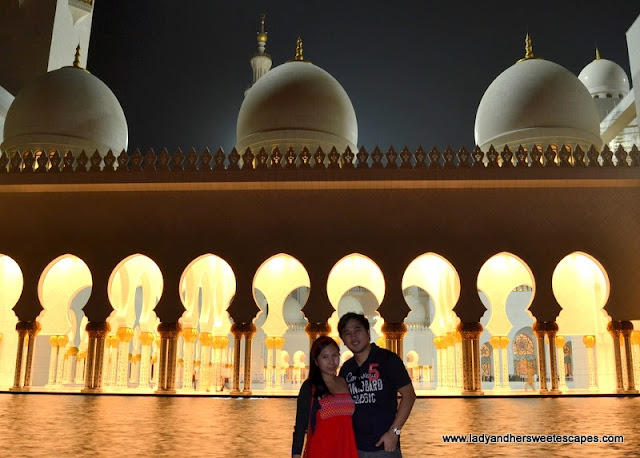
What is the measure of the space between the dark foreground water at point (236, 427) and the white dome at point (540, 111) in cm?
512

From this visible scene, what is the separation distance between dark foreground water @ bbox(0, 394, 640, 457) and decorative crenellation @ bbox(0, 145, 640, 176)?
358 centimetres

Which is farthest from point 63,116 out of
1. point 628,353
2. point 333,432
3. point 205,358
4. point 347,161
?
point 333,432

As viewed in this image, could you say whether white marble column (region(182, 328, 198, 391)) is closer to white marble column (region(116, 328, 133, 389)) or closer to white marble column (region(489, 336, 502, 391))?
white marble column (region(116, 328, 133, 389))

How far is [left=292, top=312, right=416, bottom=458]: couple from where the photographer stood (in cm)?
223

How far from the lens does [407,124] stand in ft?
67.2

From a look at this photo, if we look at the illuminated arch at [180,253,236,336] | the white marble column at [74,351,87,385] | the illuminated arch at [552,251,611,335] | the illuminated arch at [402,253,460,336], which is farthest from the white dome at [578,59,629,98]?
the white marble column at [74,351,87,385]

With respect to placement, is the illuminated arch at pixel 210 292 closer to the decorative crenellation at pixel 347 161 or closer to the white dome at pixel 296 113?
the decorative crenellation at pixel 347 161

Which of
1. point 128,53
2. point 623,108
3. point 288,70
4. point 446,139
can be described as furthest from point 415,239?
point 128,53

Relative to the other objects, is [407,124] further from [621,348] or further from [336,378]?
[336,378]

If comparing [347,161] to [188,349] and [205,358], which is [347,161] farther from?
[205,358]

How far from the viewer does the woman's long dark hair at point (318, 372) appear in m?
2.25

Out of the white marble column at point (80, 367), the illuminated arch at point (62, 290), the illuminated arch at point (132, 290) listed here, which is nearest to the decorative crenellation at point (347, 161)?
the illuminated arch at point (132, 290)

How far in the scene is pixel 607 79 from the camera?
1772cm

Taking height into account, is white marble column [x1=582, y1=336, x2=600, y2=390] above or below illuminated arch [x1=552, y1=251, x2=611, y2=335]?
below
